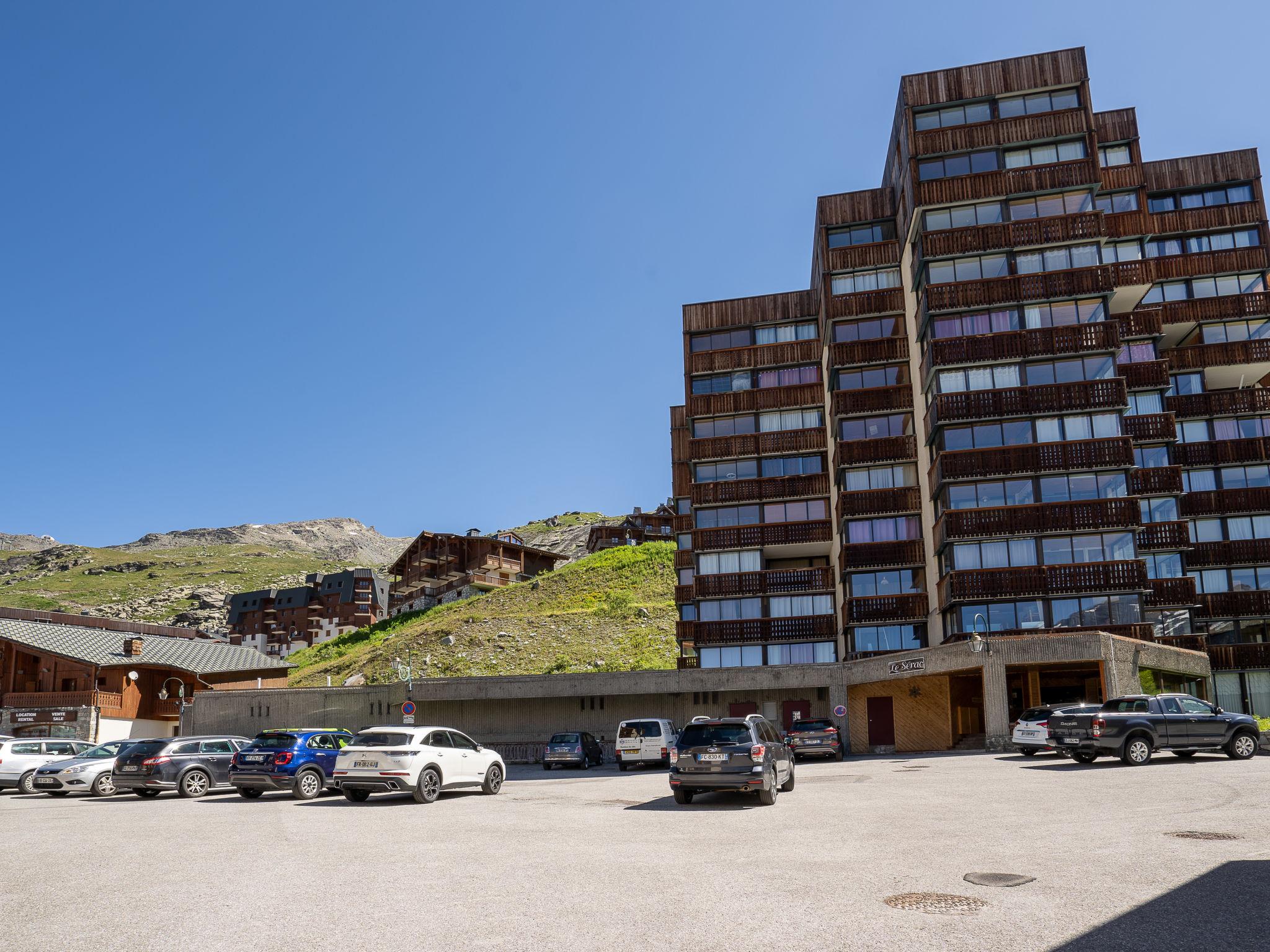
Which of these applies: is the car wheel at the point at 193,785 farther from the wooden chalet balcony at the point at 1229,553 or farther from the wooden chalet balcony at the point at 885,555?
the wooden chalet balcony at the point at 1229,553

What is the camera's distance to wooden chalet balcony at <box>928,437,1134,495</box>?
4328 centimetres

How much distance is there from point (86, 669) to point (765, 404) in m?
37.5

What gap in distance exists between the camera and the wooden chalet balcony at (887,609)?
48.5m

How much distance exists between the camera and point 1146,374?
1930 inches

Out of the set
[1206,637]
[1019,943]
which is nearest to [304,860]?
[1019,943]

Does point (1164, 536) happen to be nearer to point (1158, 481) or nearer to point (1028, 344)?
point (1158, 481)

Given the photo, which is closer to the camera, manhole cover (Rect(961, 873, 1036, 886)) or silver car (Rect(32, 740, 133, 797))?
manhole cover (Rect(961, 873, 1036, 886))

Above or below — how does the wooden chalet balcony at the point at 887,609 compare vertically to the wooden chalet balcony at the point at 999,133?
below

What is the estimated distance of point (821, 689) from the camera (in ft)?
155

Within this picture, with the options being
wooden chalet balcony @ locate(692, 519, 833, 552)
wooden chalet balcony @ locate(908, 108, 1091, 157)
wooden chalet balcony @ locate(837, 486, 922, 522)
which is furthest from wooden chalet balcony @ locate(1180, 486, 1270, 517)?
wooden chalet balcony @ locate(908, 108, 1091, 157)

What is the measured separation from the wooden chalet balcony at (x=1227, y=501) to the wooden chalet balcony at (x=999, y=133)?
18900mm

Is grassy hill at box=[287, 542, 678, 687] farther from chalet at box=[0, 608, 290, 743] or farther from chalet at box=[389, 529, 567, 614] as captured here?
chalet at box=[0, 608, 290, 743]

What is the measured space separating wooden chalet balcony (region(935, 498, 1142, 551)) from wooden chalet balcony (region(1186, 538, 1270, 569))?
9179mm

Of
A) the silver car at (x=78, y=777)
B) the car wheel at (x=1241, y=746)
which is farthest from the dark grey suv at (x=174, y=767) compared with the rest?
the car wheel at (x=1241, y=746)
